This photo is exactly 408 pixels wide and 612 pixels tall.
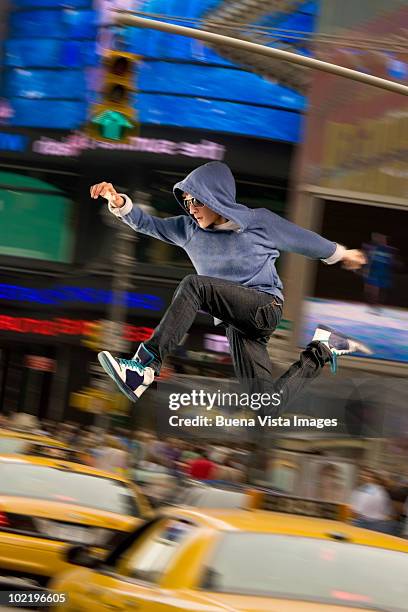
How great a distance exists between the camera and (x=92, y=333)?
90.5 feet

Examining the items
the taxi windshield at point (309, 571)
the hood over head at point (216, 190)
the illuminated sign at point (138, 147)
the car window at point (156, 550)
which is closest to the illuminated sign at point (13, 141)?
the illuminated sign at point (138, 147)

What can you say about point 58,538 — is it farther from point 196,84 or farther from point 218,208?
point 196,84

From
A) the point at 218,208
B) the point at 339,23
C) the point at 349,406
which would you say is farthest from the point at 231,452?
the point at 339,23

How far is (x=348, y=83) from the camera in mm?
24703

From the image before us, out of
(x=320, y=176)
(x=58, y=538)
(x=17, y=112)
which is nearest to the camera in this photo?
(x=58, y=538)

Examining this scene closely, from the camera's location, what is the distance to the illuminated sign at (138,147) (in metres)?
28.7

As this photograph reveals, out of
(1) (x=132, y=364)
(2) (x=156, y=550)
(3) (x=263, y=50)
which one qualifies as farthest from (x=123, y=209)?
(3) (x=263, y=50)

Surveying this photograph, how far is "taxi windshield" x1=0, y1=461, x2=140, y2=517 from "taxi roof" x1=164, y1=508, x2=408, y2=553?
3.84 meters

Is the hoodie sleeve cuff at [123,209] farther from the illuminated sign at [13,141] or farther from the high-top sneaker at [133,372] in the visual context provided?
the illuminated sign at [13,141]

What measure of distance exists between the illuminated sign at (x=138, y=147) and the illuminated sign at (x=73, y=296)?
10.5ft

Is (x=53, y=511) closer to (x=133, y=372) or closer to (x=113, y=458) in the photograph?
(x=133, y=372)

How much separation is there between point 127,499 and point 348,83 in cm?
1526

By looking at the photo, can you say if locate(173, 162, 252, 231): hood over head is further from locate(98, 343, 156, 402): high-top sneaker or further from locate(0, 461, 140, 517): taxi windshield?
locate(0, 461, 140, 517): taxi windshield

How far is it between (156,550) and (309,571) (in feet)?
3.23
